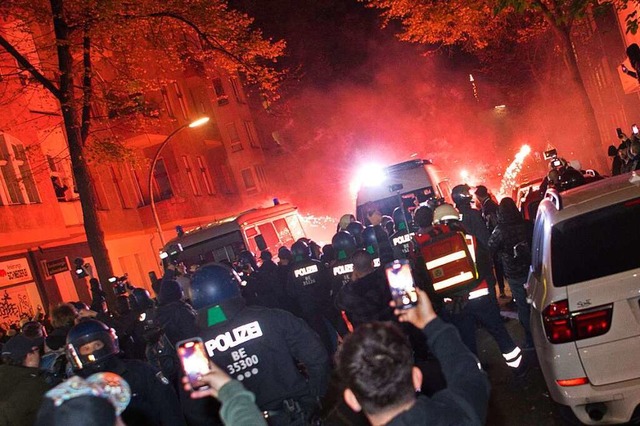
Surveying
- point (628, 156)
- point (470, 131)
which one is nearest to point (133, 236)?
point (628, 156)

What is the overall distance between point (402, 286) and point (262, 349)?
136 centimetres

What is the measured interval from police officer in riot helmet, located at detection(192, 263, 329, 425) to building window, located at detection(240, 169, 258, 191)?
3814 cm

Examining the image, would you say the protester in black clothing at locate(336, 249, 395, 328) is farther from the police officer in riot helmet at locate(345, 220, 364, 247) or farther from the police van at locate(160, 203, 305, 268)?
the police van at locate(160, 203, 305, 268)

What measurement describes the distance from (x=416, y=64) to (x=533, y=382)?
3807 cm

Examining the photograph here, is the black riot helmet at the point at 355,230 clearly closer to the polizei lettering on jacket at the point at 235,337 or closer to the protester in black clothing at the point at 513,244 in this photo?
the protester in black clothing at the point at 513,244

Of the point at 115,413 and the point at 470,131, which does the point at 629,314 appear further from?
the point at 470,131

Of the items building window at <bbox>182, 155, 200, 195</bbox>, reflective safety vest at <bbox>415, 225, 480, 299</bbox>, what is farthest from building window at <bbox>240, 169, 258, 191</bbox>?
reflective safety vest at <bbox>415, 225, 480, 299</bbox>

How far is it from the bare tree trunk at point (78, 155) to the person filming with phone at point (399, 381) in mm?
11718

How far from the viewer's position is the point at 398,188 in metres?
14.6

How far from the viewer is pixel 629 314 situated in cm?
405

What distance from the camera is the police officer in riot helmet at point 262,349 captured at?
3.79 m

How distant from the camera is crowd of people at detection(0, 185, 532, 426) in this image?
2.22m

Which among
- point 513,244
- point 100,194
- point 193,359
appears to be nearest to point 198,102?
point 100,194

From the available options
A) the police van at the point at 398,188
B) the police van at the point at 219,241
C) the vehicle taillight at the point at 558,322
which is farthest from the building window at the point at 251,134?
the vehicle taillight at the point at 558,322
